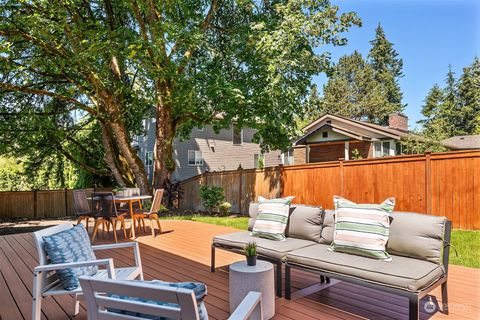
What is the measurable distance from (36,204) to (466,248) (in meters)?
13.7

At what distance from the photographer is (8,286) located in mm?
3812

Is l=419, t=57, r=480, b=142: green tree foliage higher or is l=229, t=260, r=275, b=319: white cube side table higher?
l=419, t=57, r=480, b=142: green tree foliage

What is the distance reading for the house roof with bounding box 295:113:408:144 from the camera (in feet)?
50.4

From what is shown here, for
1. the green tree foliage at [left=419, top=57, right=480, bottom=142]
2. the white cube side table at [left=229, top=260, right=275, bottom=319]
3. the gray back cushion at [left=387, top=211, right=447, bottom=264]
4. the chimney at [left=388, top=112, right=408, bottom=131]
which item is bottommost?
the white cube side table at [left=229, top=260, right=275, bottom=319]

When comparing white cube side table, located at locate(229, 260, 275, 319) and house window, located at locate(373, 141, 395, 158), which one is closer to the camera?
white cube side table, located at locate(229, 260, 275, 319)

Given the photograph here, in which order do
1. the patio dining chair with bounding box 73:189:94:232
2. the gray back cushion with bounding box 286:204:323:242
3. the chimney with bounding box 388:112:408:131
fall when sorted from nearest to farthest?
1. the gray back cushion with bounding box 286:204:323:242
2. the patio dining chair with bounding box 73:189:94:232
3. the chimney with bounding box 388:112:408:131

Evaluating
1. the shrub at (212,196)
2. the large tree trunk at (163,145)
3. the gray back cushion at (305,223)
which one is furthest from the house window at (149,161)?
the gray back cushion at (305,223)

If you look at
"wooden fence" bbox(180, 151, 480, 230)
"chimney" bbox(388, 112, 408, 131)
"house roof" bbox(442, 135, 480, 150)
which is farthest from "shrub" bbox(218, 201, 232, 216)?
"house roof" bbox(442, 135, 480, 150)

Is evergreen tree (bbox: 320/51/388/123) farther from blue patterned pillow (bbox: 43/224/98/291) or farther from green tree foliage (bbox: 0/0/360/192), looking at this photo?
blue patterned pillow (bbox: 43/224/98/291)

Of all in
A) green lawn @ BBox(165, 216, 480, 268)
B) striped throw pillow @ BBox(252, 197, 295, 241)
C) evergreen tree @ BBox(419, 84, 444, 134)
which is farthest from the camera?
evergreen tree @ BBox(419, 84, 444, 134)

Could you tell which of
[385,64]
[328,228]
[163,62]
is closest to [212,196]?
[163,62]

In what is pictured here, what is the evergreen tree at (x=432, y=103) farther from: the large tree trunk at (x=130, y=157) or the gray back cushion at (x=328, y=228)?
the gray back cushion at (x=328, y=228)

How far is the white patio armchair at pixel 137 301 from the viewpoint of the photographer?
53.9 inches

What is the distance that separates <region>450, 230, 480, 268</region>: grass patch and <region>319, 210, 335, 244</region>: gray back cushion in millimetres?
2147
